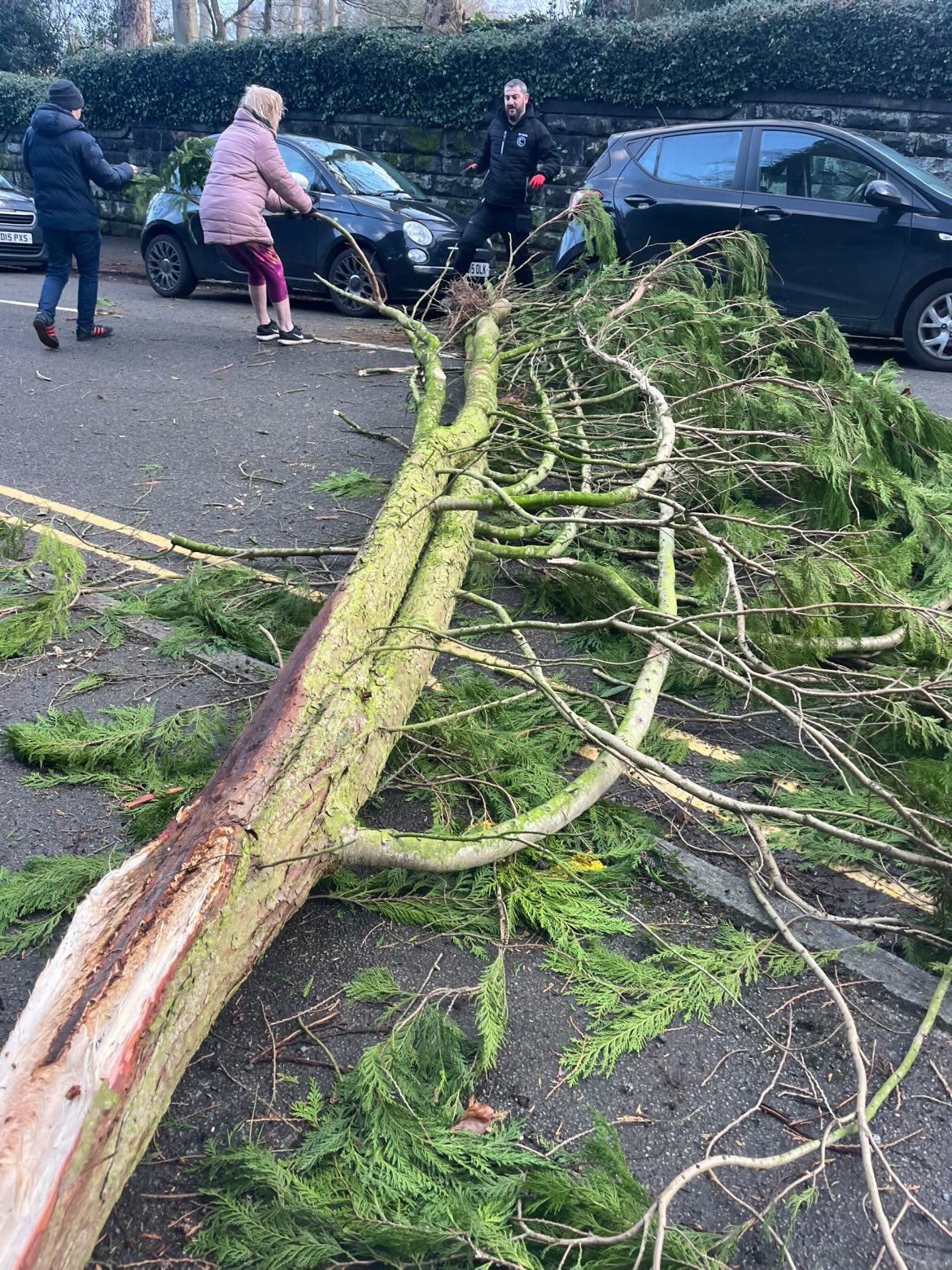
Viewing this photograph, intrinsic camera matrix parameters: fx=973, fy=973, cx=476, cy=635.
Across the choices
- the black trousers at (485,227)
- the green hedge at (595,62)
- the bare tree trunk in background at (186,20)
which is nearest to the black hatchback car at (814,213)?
the black trousers at (485,227)

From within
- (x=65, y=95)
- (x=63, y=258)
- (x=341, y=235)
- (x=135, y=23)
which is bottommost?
(x=63, y=258)

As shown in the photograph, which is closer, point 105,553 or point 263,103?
point 105,553

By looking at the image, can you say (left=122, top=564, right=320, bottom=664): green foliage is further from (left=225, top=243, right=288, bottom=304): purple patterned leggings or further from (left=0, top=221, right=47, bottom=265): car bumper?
(left=0, top=221, right=47, bottom=265): car bumper

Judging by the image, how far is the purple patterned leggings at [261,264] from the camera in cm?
823

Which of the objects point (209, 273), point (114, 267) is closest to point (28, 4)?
point (114, 267)

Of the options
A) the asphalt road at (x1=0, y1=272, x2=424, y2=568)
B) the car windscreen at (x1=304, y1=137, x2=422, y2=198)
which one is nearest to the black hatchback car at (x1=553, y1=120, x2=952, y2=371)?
the asphalt road at (x1=0, y1=272, x2=424, y2=568)

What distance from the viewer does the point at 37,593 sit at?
4031 mm

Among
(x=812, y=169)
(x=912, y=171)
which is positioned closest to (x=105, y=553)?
(x=812, y=169)

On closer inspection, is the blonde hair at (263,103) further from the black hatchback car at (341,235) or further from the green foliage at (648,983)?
the green foliage at (648,983)

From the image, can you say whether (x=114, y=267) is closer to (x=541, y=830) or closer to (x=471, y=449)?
(x=471, y=449)

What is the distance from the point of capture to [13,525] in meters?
4.34

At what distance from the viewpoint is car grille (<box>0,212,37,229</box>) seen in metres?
13.7

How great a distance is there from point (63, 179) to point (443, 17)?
1008 cm

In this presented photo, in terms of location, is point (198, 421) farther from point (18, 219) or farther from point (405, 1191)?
point (18, 219)
